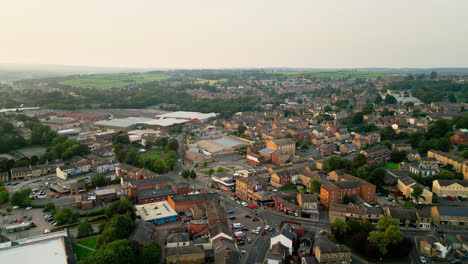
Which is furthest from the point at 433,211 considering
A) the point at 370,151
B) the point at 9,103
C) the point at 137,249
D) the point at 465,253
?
the point at 9,103

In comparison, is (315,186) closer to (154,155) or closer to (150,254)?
(150,254)

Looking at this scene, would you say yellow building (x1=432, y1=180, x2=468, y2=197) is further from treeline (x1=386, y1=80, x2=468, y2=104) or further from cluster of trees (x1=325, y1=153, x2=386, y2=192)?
treeline (x1=386, y1=80, x2=468, y2=104)

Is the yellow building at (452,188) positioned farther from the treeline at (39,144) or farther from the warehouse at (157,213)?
the treeline at (39,144)

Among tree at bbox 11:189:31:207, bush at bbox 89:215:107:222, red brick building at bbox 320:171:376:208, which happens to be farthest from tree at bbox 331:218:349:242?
tree at bbox 11:189:31:207

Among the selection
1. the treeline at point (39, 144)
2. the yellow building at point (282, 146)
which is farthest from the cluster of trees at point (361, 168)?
the treeline at point (39, 144)

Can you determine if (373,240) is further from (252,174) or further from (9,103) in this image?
(9,103)
